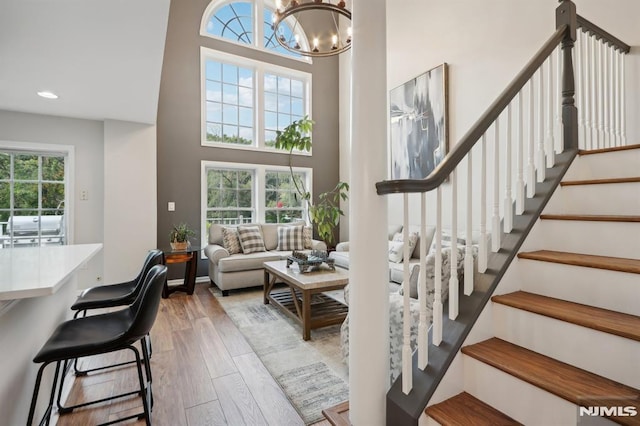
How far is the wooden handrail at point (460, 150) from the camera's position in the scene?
1.24 metres

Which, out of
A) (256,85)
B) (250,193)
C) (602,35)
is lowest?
(250,193)

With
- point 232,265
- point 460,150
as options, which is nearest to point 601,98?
point 460,150

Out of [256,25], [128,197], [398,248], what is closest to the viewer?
[398,248]

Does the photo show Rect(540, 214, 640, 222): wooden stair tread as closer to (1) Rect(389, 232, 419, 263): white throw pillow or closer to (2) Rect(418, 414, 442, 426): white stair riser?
(2) Rect(418, 414, 442, 426): white stair riser

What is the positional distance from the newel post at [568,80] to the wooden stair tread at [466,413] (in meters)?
1.69

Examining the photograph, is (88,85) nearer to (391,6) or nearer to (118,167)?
(118,167)

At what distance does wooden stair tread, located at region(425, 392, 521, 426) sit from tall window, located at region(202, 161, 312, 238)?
Answer: 4.18 meters

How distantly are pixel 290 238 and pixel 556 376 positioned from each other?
405 centimetres

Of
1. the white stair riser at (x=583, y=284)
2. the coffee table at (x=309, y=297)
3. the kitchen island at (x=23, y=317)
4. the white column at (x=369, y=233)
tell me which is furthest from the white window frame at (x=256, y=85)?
the white stair riser at (x=583, y=284)

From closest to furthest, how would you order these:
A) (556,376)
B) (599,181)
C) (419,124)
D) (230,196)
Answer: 1. (556,376)
2. (599,181)
3. (419,124)
4. (230,196)

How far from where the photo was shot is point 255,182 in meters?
5.43

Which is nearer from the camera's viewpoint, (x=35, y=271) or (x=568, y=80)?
(x=35, y=271)

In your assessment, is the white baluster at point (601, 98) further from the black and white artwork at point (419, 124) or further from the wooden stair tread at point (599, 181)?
the black and white artwork at point (419, 124)

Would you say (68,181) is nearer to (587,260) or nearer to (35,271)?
(35,271)
